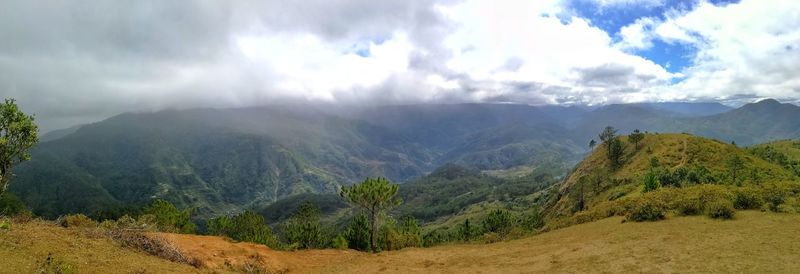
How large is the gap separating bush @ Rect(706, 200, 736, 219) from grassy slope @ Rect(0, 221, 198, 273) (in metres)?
43.9

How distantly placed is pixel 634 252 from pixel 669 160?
84817 millimetres

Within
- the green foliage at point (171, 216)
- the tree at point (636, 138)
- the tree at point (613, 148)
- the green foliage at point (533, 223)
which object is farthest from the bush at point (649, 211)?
the tree at point (636, 138)

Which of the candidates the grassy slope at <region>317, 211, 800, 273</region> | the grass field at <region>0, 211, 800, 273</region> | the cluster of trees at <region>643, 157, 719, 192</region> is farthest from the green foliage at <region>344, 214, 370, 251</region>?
the cluster of trees at <region>643, 157, 719, 192</region>

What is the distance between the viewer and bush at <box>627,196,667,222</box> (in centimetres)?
4316

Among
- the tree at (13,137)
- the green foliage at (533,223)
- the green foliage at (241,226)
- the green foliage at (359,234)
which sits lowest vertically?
the green foliage at (533,223)

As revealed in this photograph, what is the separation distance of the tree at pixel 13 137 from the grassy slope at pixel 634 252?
81.2ft

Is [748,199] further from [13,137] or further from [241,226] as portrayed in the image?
[241,226]

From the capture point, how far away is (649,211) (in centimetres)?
4388

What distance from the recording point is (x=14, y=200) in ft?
416

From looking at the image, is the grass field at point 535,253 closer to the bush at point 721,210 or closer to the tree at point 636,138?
the bush at point 721,210

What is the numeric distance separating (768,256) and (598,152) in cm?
12078

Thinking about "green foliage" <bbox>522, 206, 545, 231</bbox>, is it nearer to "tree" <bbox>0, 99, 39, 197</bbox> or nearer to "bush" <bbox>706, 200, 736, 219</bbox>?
"bush" <bbox>706, 200, 736, 219</bbox>

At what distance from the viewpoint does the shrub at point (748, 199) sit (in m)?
40.4

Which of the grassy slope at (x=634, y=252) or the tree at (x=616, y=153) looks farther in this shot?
the tree at (x=616, y=153)
